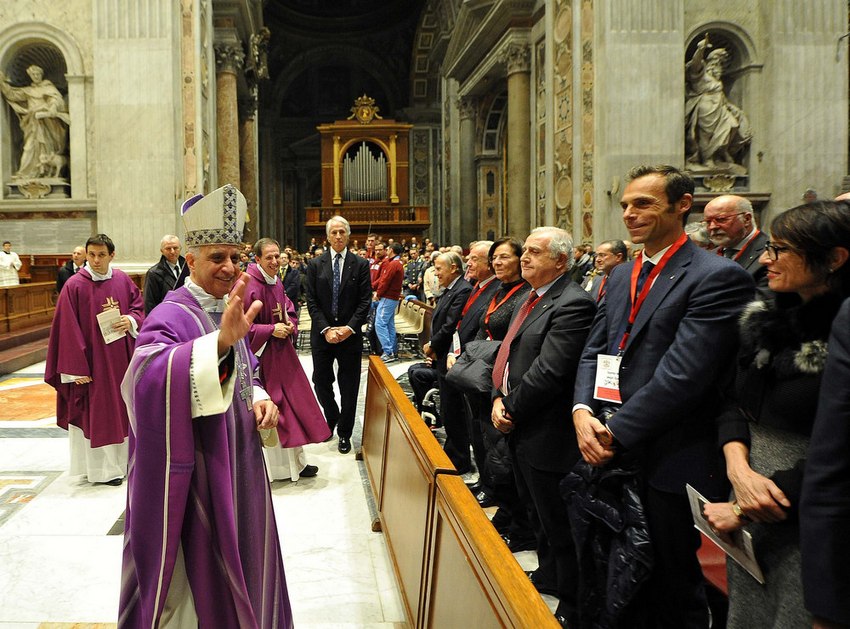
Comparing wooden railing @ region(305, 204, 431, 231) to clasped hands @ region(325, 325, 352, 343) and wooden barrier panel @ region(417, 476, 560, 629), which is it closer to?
clasped hands @ region(325, 325, 352, 343)

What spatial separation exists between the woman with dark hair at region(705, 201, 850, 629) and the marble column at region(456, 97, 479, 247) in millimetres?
17389

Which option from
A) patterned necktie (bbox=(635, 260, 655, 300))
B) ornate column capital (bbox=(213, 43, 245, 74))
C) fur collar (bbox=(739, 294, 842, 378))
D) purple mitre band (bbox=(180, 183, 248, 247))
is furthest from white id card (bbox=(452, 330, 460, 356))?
ornate column capital (bbox=(213, 43, 245, 74))

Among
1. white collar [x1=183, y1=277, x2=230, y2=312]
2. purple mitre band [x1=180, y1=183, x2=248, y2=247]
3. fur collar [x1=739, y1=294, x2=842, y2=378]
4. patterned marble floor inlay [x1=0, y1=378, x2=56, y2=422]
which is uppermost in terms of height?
purple mitre band [x1=180, y1=183, x2=248, y2=247]

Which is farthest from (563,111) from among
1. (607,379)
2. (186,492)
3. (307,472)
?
(186,492)

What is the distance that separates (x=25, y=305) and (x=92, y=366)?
6.99m

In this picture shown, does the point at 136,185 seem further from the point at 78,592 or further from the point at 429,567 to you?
the point at 429,567

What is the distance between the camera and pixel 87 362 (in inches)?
178

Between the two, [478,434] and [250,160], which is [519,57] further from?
[478,434]

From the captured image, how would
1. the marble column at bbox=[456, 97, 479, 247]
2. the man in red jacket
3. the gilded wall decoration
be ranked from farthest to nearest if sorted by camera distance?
the marble column at bbox=[456, 97, 479, 247], the gilded wall decoration, the man in red jacket

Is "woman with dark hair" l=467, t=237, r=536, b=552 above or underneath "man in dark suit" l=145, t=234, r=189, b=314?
underneath

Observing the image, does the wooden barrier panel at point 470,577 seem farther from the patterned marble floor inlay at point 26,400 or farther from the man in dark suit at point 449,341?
the patterned marble floor inlay at point 26,400

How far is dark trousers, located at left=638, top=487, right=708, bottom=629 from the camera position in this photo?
2.24 m

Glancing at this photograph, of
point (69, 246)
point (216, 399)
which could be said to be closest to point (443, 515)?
point (216, 399)

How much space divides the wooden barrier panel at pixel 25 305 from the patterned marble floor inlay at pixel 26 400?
81.5 inches
